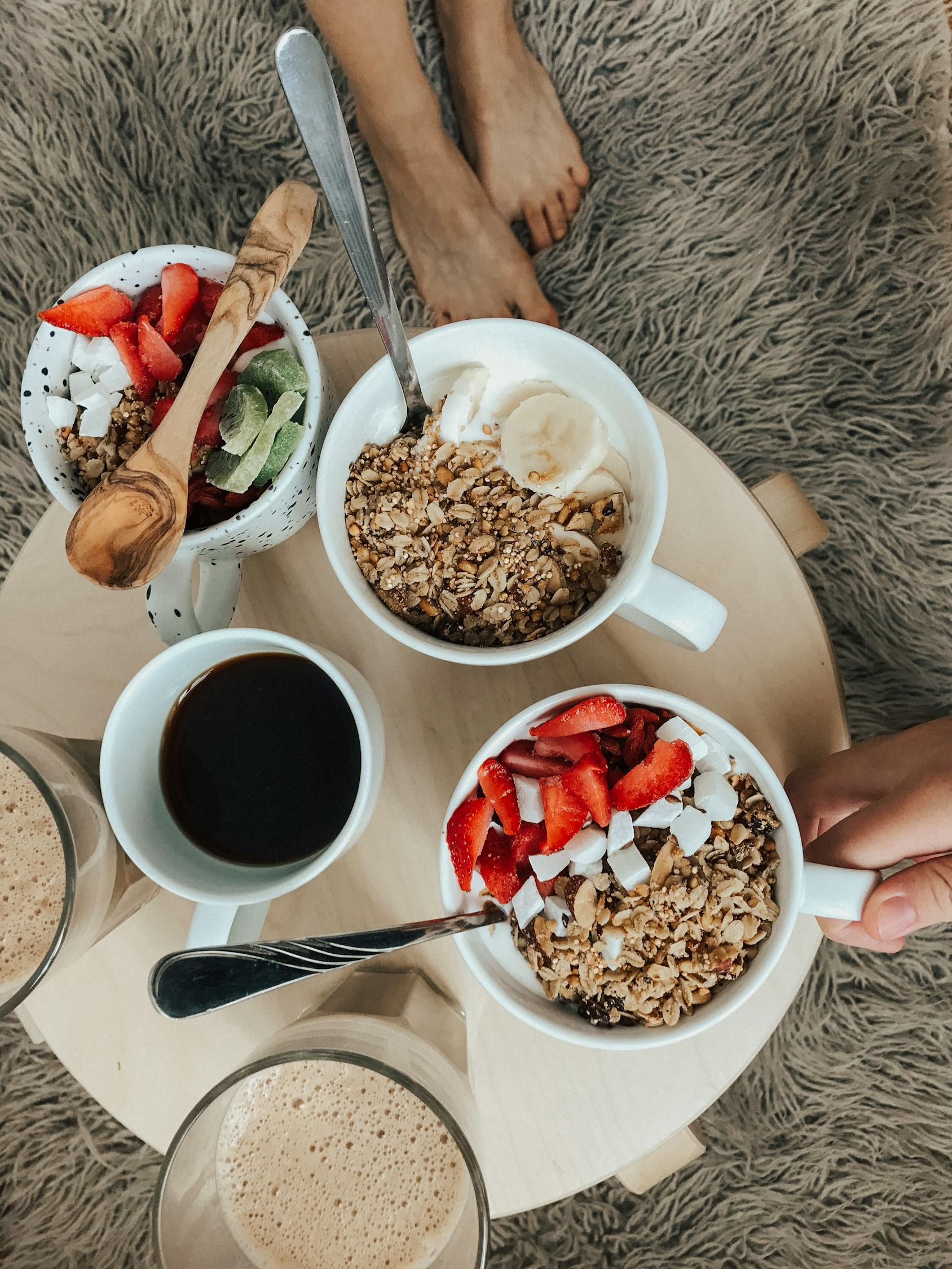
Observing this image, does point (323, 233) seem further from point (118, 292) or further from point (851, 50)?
point (851, 50)

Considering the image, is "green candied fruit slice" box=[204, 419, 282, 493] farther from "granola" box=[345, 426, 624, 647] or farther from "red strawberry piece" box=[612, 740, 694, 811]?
"red strawberry piece" box=[612, 740, 694, 811]

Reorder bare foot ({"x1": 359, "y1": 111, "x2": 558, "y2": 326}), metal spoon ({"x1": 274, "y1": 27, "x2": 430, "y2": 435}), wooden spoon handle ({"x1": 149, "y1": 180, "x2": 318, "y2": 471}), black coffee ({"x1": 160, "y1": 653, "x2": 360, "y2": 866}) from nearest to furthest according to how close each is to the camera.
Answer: metal spoon ({"x1": 274, "y1": 27, "x2": 430, "y2": 435}) → wooden spoon handle ({"x1": 149, "y1": 180, "x2": 318, "y2": 471}) → black coffee ({"x1": 160, "y1": 653, "x2": 360, "y2": 866}) → bare foot ({"x1": 359, "y1": 111, "x2": 558, "y2": 326})

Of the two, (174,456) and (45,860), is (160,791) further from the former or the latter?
(174,456)

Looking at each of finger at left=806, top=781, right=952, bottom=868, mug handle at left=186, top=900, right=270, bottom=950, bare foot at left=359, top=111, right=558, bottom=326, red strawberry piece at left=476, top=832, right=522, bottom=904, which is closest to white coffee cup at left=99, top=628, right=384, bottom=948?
mug handle at left=186, top=900, right=270, bottom=950

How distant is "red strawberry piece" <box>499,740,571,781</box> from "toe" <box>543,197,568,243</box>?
35.4 inches

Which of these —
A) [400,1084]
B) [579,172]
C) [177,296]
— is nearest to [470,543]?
[177,296]

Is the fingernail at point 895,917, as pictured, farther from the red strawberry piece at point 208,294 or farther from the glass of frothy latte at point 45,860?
the red strawberry piece at point 208,294

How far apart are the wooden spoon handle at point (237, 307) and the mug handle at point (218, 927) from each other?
1.11 ft

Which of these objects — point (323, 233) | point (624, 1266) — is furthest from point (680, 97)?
point (624, 1266)

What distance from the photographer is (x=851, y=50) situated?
1.31 m

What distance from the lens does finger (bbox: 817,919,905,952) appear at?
802 millimetres

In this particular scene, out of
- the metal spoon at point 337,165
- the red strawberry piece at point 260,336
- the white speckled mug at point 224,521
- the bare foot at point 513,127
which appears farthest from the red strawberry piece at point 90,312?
the bare foot at point 513,127

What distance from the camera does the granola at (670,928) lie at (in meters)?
0.71

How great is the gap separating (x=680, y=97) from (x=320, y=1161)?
143 centimetres
